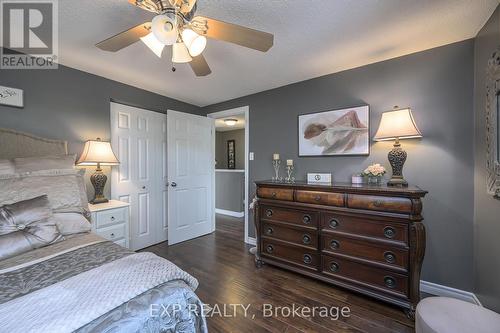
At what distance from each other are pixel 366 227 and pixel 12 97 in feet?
11.3

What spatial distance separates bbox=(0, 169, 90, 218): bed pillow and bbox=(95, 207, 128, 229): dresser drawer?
260 millimetres

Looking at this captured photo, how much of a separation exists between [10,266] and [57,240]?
0.31 metres

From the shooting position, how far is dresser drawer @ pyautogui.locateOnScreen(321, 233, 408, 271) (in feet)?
5.56

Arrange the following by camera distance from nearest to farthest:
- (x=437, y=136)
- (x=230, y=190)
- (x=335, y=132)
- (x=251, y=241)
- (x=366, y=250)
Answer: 1. (x=366, y=250)
2. (x=437, y=136)
3. (x=335, y=132)
4. (x=251, y=241)
5. (x=230, y=190)

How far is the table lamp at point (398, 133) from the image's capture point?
5.98ft

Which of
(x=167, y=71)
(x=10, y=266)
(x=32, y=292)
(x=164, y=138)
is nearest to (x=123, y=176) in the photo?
(x=164, y=138)

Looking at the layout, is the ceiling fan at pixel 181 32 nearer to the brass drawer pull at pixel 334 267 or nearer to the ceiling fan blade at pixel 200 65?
the ceiling fan blade at pixel 200 65

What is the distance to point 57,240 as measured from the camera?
4.47 feet

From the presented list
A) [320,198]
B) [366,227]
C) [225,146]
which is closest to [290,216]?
[320,198]

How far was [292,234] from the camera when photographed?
225cm

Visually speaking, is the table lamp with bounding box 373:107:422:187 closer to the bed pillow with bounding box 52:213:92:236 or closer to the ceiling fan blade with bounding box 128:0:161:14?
the ceiling fan blade with bounding box 128:0:161:14

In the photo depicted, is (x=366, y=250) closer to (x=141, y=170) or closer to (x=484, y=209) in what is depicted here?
(x=484, y=209)

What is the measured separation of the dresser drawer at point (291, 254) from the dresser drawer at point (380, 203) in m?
0.65

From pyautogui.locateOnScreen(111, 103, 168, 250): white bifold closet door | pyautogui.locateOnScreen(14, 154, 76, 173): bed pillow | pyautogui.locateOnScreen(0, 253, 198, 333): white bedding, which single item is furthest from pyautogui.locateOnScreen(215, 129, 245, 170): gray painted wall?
pyautogui.locateOnScreen(0, 253, 198, 333): white bedding
